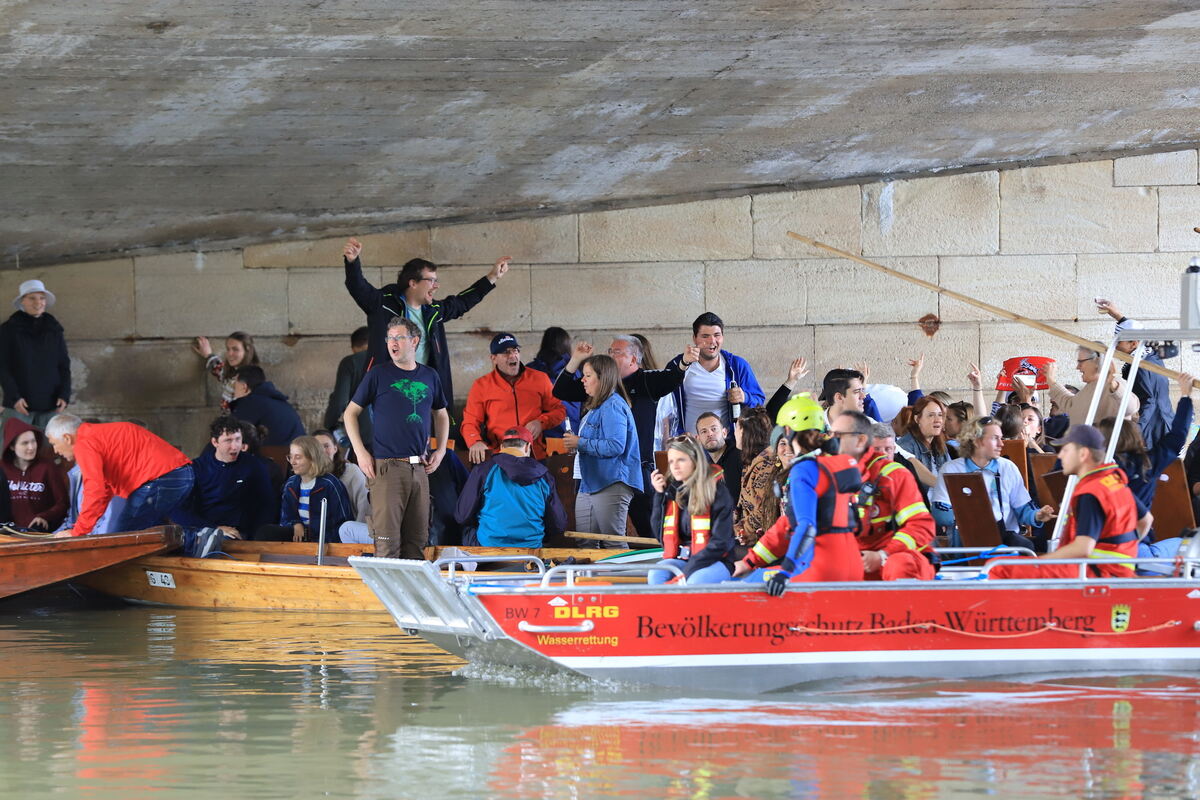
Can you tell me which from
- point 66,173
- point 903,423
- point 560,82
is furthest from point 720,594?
point 66,173

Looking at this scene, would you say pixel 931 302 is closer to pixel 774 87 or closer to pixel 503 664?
pixel 774 87

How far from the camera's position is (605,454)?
33.3 feet

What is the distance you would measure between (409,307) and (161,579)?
7.87ft

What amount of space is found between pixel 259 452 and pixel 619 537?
332 cm

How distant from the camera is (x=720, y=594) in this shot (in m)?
7.19

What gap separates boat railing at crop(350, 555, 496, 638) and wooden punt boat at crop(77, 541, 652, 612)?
6.20 ft

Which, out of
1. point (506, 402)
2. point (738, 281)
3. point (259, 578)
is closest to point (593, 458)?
point (506, 402)

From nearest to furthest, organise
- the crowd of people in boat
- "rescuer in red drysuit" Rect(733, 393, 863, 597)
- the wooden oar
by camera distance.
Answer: "rescuer in red drysuit" Rect(733, 393, 863, 597), the crowd of people in boat, the wooden oar

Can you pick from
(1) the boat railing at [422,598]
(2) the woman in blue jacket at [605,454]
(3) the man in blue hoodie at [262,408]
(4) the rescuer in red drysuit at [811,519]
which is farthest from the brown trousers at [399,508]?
(4) the rescuer in red drysuit at [811,519]

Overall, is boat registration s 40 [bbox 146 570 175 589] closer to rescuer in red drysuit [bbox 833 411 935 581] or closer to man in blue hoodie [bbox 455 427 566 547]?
man in blue hoodie [bbox 455 427 566 547]

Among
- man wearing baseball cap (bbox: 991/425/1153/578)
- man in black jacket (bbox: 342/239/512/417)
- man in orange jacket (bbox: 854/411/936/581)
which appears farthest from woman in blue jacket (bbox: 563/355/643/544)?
man wearing baseball cap (bbox: 991/425/1153/578)

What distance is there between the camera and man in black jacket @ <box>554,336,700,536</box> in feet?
35.5

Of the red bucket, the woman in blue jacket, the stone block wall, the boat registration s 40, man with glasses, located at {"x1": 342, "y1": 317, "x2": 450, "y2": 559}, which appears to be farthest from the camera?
the stone block wall

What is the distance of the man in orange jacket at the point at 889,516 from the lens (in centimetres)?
752
